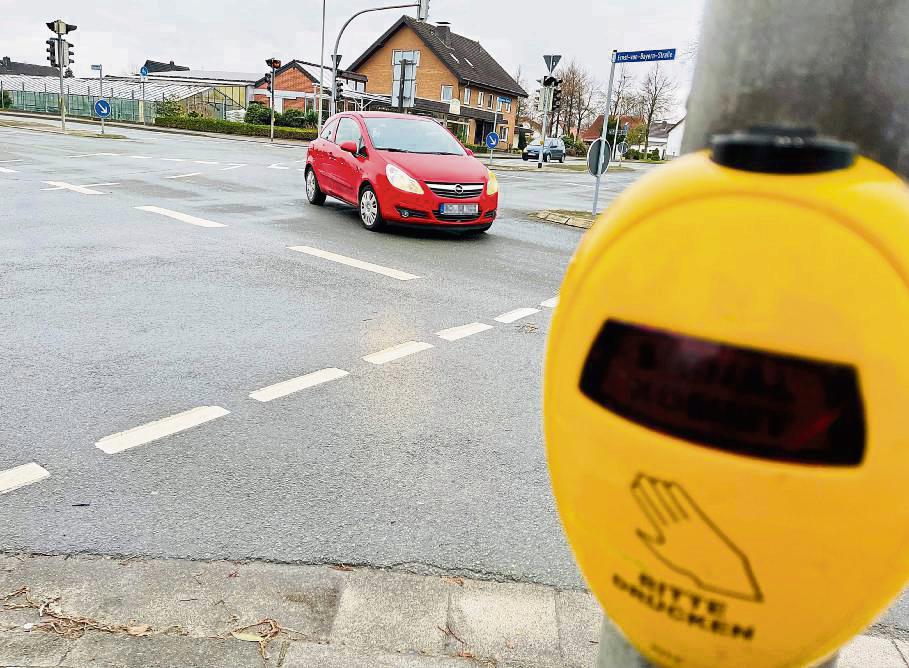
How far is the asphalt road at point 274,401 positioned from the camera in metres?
3.03

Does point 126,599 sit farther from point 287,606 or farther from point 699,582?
point 699,582

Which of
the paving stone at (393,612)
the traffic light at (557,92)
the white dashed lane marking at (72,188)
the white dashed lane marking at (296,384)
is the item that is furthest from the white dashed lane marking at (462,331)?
the traffic light at (557,92)

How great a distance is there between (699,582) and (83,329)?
5.47 metres

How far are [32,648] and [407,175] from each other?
8755 mm

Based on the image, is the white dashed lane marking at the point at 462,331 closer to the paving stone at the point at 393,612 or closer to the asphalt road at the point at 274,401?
the asphalt road at the point at 274,401

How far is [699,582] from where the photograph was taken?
2.91 ft

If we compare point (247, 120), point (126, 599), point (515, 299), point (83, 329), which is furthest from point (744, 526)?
point (247, 120)

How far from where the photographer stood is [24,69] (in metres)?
111

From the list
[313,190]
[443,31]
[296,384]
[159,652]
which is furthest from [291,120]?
[159,652]

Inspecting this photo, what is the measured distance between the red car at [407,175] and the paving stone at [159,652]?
8.51 metres

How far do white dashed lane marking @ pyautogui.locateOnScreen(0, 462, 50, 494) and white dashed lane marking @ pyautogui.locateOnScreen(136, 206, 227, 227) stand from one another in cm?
724

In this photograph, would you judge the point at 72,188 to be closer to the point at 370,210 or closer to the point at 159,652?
the point at 370,210

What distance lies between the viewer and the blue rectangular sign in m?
11.3

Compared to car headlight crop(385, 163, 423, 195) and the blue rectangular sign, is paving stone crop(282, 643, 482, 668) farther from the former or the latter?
the blue rectangular sign
